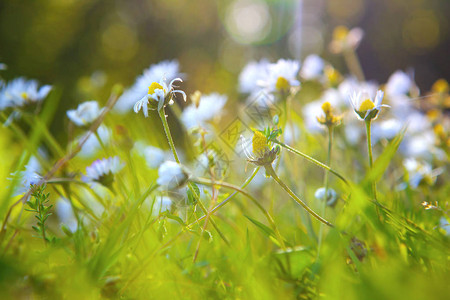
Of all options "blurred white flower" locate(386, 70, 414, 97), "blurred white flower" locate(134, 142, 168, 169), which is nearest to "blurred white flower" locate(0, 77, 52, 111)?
"blurred white flower" locate(134, 142, 168, 169)

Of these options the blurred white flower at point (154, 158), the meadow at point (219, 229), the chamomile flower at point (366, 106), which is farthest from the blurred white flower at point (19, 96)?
the chamomile flower at point (366, 106)

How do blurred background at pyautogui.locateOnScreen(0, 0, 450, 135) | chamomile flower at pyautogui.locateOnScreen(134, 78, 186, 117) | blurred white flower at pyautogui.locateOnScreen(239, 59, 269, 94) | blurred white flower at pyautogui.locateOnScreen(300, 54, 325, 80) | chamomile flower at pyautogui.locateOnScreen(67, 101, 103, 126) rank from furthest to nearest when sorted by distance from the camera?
blurred background at pyautogui.locateOnScreen(0, 0, 450, 135) → blurred white flower at pyautogui.locateOnScreen(300, 54, 325, 80) → blurred white flower at pyautogui.locateOnScreen(239, 59, 269, 94) → chamomile flower at pyautogui.locateOnScreen(67, 101, 103, 126) → chamomile flower at pyautogui.locateOnScreen(134, 78, 186, 117)

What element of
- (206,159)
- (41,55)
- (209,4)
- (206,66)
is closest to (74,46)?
(41,55)

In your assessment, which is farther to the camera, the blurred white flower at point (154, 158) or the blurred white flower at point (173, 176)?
the blurred white flower at point (154, 158)

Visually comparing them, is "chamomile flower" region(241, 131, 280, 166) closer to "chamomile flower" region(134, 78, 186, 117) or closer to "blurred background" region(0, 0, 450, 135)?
"chamomile flower" region(134, 78, 186, 117)

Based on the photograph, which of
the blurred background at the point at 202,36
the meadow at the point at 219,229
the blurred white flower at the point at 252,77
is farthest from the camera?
the blurred background at the point at 202,36

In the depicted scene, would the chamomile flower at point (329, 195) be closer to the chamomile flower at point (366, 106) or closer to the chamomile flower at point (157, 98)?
the chamomile flower at point (366, 106)

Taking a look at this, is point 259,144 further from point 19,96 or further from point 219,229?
point 19,96
